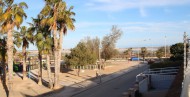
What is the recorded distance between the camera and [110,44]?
3027 inches

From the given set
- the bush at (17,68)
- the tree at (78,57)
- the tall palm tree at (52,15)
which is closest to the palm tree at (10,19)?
the tall palm tree at (52,15)

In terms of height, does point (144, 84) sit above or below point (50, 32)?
below

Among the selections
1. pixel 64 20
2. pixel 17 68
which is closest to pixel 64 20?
pixel 64 20

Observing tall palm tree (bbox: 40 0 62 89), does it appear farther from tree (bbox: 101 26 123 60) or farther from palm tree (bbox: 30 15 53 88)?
tree (bbox: 101 26 123 60)

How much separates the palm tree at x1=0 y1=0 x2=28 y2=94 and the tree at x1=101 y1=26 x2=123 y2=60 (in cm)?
4817

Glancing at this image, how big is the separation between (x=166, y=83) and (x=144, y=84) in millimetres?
4066

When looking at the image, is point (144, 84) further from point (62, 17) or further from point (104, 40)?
point (104, 40)

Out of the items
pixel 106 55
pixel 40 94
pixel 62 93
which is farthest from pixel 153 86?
pixel 106 55

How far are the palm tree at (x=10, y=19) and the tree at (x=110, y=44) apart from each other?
4817 centimetres

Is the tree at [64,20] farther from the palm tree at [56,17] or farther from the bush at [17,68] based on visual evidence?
the bush at [17,68]

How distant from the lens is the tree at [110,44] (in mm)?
75625

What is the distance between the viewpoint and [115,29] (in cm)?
7869

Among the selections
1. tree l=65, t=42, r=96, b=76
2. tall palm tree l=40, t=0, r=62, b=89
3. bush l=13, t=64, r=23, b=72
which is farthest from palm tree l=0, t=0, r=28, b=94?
bush l=13, t=64, r=23, b=72

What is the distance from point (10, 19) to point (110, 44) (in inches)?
1977
